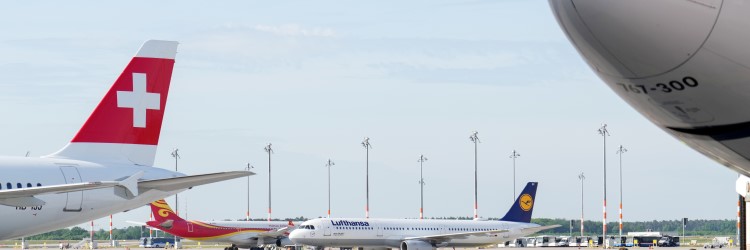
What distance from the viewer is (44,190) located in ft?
71.7

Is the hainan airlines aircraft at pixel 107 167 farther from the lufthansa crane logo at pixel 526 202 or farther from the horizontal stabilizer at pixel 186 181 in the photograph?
the lufthansa crane logo at pixel 526 202

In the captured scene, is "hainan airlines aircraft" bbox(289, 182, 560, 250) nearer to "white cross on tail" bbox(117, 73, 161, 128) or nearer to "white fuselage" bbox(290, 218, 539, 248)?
"white fuselage" bbox(290, 218, 539, 248)

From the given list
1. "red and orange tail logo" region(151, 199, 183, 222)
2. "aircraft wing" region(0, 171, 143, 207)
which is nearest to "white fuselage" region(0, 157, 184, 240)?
"aircraft wing" region(0, 171, 143, 207)

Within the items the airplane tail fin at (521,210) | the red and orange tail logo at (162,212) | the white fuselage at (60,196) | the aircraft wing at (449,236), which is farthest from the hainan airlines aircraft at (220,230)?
the white fuselage at (60,196)

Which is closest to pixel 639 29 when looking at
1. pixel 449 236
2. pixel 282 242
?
pixel 449 236

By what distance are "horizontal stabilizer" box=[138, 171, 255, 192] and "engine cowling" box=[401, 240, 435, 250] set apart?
49.9m

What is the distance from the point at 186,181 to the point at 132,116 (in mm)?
6325

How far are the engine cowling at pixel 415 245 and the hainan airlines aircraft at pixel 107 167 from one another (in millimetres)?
46059

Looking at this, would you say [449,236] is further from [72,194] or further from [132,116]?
[72,194]

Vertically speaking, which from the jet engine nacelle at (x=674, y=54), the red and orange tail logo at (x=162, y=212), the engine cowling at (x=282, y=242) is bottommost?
the engine cowling at (x=282, y=242)

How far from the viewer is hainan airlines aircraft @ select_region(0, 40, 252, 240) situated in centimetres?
2358

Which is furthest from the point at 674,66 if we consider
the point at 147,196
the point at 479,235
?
the point at 479,235

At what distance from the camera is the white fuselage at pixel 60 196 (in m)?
24.4

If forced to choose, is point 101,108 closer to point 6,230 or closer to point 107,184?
point 6,230
